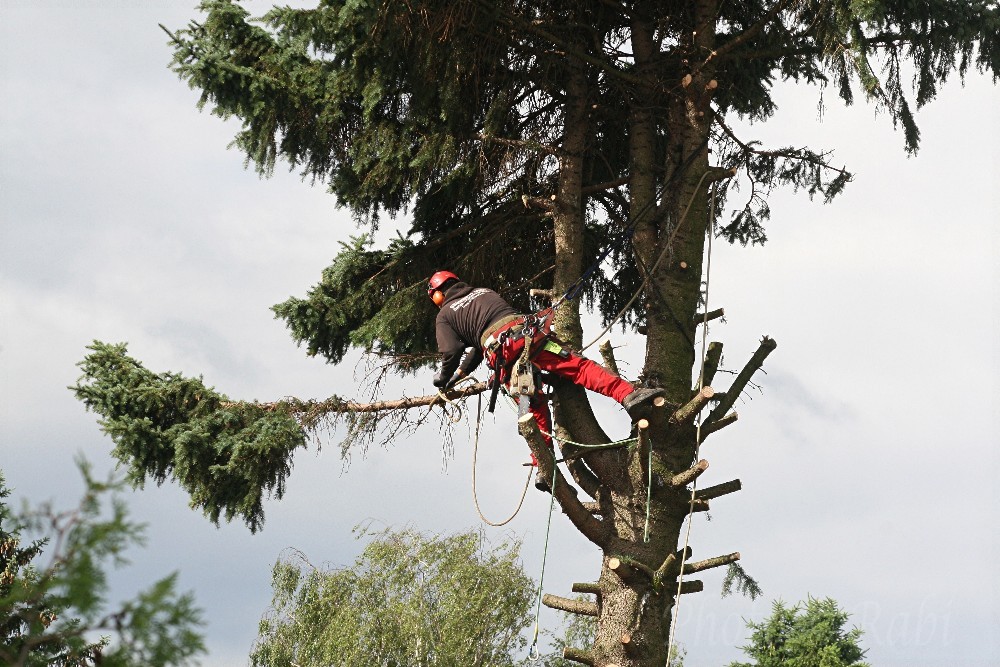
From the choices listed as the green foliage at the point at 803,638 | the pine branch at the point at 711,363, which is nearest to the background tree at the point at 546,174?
the pine branch at the point at 711,363

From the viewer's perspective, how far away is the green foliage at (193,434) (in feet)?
33.0

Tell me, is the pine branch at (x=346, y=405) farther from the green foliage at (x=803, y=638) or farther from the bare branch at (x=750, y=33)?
the green foliage at (x=803, y=638)

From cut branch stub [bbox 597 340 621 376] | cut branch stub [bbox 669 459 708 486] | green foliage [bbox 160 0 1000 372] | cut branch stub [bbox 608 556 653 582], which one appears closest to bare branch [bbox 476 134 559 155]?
green foliage [bbox 160 0 1000 372]

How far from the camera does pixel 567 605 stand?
8.42 metres

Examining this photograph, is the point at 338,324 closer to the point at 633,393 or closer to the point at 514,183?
the point at 514,183

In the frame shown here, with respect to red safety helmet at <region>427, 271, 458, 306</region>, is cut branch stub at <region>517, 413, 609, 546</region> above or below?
below

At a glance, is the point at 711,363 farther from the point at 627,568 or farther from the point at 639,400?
the point at 627,568

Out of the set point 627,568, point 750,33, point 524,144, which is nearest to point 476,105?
point 524,144

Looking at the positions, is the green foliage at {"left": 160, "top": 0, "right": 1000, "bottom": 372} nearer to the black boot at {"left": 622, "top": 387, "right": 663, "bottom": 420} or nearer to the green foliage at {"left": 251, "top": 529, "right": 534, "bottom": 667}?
the black boot at {"left": 622, "top": 387, "right": 663, "bottom": 420}

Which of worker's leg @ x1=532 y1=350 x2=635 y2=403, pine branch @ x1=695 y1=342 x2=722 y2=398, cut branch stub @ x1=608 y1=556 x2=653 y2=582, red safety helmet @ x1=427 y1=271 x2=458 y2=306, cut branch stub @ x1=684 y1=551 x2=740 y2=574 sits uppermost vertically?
red safety helmet @ x1=427 y1=271 x2=458 y2=306

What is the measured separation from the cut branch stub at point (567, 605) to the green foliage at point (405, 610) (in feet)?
32.5

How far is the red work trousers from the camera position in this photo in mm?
8062

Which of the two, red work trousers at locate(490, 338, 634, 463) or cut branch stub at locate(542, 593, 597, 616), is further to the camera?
cut branch stub at locate(542, 593, 597, 616)

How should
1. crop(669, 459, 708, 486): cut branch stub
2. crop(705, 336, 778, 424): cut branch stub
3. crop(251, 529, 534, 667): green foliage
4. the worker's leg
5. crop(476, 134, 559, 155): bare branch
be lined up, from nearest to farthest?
1. crop(669, 459, 708, 486): cut branch stub
2. the worker's leg
3. crop(705, 336, 778, 424): cut branch stub
4. crop(476, 134, 559, 155): bare branch
5. crop(251, 529, 534, 667): green foliage
